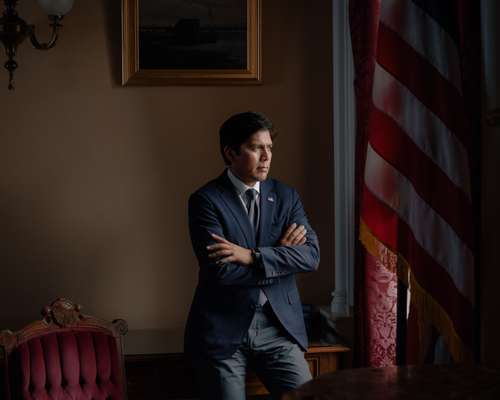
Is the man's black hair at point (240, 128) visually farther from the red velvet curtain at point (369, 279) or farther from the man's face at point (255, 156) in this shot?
the red velvet curtain at point (369, 279)

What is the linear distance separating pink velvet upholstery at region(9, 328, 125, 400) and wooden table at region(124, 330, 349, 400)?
8.3 inches

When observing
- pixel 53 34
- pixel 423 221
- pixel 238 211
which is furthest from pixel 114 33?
pixel 423 221

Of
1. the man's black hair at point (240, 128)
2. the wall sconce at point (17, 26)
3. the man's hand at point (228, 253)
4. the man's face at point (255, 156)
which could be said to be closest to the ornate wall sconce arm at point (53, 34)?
the wall sconce at point (17, 26)

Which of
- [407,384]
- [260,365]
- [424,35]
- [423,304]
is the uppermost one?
[424,35]

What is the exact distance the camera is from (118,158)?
392 centimetres

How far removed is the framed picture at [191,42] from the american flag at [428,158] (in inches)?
52.6

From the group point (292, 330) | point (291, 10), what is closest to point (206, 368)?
point (292, 330)

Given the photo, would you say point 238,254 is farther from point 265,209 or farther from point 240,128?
point 240,128

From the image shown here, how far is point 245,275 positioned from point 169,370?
30.5 inches

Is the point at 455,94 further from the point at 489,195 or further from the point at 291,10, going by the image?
the point at 291,10

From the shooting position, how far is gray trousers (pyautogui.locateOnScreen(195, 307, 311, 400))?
293 centimetres

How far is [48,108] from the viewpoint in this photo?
3869mm

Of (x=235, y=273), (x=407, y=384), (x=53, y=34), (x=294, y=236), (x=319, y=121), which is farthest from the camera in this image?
(x=319, y=121)

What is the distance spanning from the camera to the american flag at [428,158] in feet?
8.14
